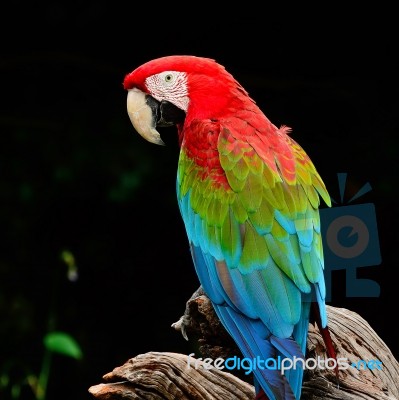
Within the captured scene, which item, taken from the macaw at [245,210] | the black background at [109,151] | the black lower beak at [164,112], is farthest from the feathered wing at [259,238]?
the black background at [109,151]

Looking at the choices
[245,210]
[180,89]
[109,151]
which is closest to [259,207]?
[245,210]

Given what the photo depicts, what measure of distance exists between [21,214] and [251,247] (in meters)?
1.78

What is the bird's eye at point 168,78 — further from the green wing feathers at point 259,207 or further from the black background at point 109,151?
the black background at point 109,151

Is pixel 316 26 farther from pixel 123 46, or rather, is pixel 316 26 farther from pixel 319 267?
pixel 319 267

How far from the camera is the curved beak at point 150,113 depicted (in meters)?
1.97

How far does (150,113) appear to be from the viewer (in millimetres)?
1989

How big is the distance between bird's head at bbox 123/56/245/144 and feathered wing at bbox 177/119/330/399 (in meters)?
0.07

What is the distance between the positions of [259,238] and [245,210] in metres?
0.08

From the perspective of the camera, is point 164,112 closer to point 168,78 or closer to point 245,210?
point 168,78

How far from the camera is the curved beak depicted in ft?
6.46

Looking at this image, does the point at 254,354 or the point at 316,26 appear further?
the point at 316,26

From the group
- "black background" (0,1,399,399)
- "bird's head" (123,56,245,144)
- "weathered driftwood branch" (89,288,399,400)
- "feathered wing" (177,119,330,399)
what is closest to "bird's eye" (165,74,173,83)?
"bird's head" (123,56,245,144)

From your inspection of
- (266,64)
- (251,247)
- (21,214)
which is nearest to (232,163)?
(251,247)

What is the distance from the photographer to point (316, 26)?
3.04 meters
